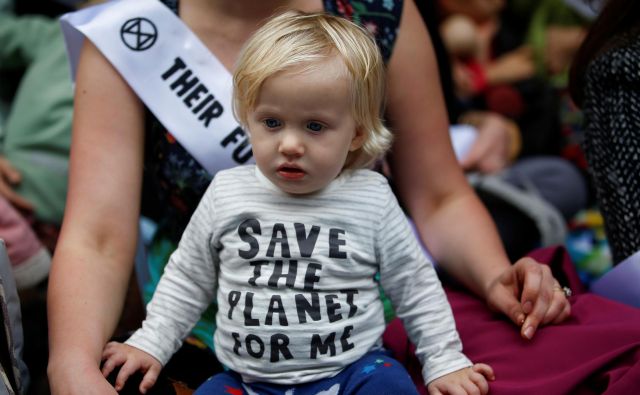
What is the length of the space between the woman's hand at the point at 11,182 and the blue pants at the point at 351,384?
3.01ft

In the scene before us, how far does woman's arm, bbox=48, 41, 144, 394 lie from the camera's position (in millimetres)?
1184

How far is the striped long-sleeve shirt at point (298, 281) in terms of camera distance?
1.10m

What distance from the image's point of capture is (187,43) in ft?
4.43

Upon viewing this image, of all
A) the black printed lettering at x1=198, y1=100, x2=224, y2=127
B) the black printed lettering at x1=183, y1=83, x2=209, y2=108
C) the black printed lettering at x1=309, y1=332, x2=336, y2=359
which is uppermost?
the black printed lettering at x1=183, y1=83, x2=209, y2=108

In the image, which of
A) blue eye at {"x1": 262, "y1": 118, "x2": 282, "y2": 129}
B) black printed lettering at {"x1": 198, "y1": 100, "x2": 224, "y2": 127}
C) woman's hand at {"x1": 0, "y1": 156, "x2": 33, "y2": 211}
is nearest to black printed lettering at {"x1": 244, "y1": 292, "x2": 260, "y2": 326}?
blue eye at {"x1": 262, "y1": 118, "x2": 282, "y2": 129}

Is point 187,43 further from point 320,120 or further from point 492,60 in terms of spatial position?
point 492,60

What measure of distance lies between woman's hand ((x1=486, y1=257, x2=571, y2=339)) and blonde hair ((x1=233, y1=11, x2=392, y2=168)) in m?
0.28

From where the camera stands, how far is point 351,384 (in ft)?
3.57

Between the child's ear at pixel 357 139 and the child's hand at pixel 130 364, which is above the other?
the child's ear at pixel 357 139

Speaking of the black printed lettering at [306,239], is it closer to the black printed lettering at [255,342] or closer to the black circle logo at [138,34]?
the black printed lettering at [255,342]

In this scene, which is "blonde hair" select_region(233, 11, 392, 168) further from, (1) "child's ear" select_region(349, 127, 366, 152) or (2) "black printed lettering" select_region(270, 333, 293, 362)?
(2) "black printed lettering" select_region(270, 333, 293, 362)

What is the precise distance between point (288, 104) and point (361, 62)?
0.11 m

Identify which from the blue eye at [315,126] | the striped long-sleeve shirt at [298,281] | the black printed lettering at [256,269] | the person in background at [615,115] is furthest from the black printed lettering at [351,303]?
the person in background at [615,115]

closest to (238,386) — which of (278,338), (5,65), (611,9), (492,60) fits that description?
(278,338)
